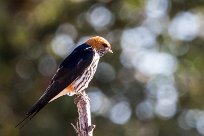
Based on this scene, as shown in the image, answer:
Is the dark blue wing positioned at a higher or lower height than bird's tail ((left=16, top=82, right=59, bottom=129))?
higher

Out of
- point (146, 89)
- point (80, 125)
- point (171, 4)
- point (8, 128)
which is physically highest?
point (171, 4)

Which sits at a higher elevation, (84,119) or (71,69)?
(71,69)

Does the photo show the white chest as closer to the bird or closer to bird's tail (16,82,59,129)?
the bird

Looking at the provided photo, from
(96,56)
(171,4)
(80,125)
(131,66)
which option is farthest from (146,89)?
(80,125)

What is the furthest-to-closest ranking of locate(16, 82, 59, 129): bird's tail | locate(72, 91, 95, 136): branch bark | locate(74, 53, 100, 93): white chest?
1. locate(74, 53, 100, 93): white chest
2. locate(16, 82, 59, 129): bird's tail
3. locate(72, 91, 95, 136): branch bark

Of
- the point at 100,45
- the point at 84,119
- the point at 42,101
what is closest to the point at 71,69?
the point at 100,45

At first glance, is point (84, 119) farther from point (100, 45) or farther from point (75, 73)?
point (100, 45)

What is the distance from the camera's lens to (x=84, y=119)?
6.92 m

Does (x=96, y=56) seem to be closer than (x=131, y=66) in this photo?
Yes

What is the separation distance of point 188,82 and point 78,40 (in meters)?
1.73

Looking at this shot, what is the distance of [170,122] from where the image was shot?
45.5 feet

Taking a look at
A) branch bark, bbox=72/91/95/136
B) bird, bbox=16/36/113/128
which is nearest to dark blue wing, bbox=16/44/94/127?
bird, bbox=16/36/113/128

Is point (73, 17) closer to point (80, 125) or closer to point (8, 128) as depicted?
point (8, 128)

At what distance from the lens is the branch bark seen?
22.2ft
